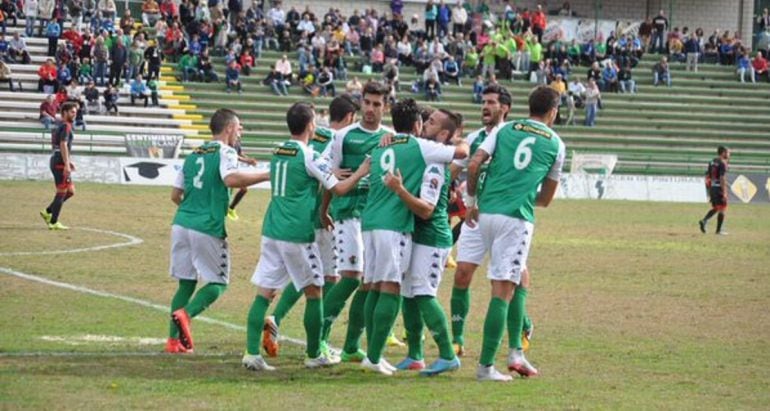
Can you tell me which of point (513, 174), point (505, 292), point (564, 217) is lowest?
point (564, 217)

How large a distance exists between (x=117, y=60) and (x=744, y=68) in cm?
2777

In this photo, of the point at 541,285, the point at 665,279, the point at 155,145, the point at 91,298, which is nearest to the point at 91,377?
the point at 91,298

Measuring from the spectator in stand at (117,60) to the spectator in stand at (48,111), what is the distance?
3.22 meters

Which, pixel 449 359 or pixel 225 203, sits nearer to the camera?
pixel 449 359

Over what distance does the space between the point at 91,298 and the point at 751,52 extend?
5123 centimetres

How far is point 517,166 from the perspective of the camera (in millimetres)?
11883

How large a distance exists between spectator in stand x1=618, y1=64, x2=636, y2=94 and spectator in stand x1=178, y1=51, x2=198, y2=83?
58.4 ft

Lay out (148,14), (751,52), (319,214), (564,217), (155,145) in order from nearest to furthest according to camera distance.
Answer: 1. (319,214)
2. (564,217)
3. (155,145)
4. (148,14)
5. (751,52)

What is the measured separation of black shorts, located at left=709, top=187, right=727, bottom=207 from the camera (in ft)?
108

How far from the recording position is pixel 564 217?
117ft

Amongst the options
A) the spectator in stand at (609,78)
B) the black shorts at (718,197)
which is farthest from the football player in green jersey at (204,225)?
the spectator in stand at (609,78)

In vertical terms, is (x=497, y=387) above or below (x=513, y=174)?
below

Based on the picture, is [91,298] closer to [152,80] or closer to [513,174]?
[513,174]

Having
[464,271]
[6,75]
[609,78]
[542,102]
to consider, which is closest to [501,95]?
[542,102]
